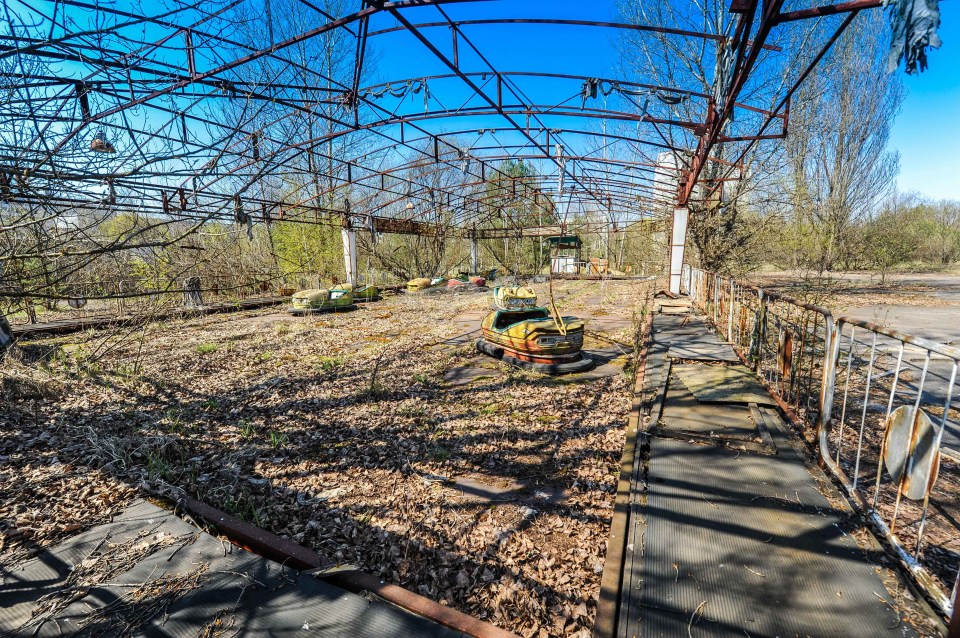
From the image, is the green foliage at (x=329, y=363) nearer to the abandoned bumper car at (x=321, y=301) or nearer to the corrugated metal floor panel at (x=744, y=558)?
the corrugated metal floor panel at (x=744, y=558)

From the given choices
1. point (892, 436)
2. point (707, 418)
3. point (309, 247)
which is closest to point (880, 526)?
point (892, 436)

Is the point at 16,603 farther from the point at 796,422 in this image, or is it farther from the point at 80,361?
the point at 80,361

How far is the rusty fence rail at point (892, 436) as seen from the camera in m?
1.66

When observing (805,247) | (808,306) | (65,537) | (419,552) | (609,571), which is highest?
(805,247)

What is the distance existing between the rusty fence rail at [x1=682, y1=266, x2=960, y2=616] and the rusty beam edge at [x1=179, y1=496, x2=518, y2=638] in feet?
5.71

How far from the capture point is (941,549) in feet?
7.08

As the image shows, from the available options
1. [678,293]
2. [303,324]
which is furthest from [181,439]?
[678,293]

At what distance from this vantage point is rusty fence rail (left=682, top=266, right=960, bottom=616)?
5.44 ft

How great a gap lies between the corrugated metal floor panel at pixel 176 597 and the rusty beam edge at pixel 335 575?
5cm

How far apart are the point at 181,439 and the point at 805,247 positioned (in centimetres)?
2139

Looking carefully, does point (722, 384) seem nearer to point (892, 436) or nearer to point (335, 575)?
point (892, 436)

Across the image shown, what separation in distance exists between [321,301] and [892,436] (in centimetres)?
1293

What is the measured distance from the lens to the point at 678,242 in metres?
12.7

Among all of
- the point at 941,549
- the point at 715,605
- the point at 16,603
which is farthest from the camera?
the point at 941,549
